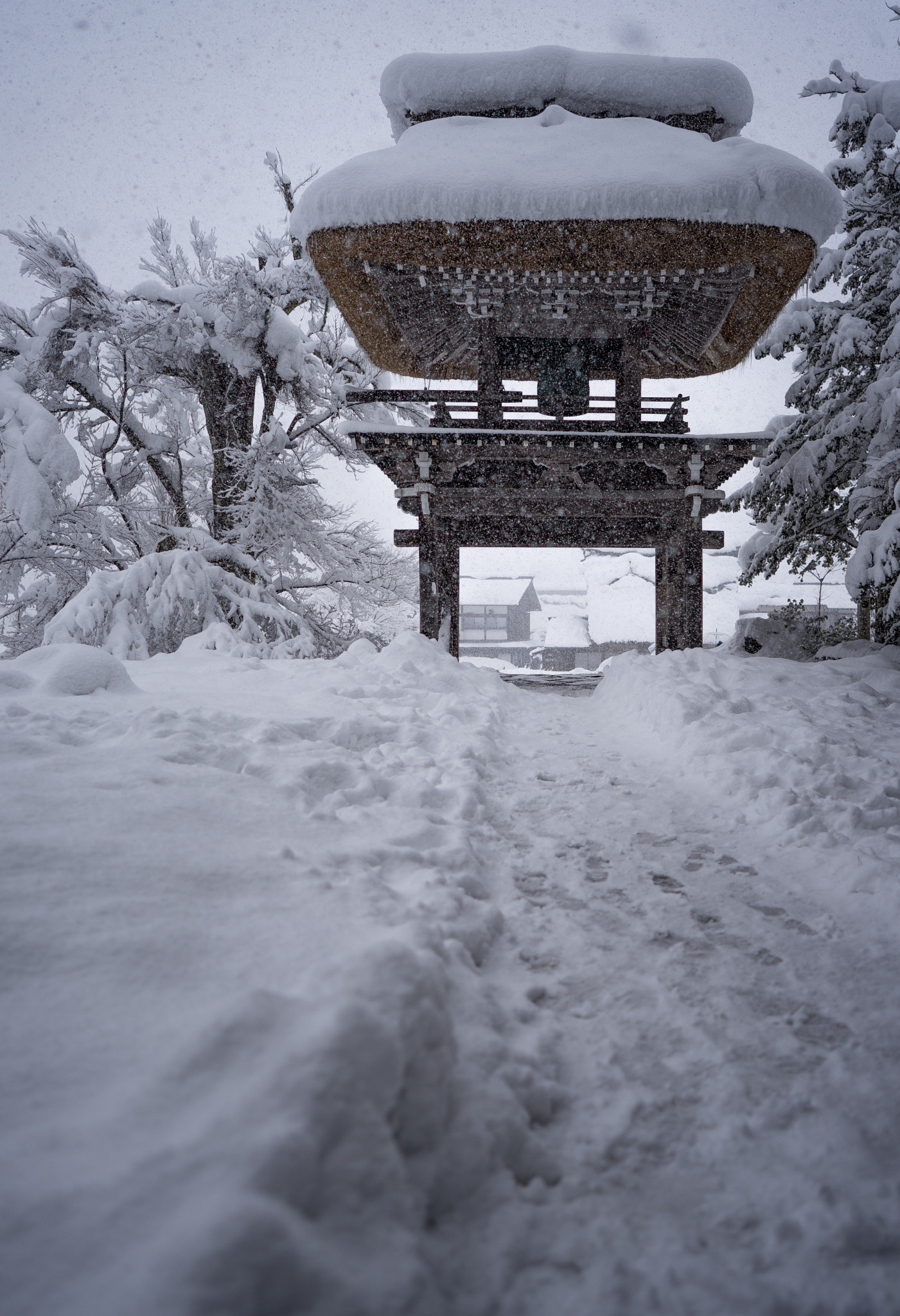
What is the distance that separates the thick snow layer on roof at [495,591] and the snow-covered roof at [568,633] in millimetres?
3009

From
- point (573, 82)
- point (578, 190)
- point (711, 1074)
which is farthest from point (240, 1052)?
point (573, 82)

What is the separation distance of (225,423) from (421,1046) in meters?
12.1

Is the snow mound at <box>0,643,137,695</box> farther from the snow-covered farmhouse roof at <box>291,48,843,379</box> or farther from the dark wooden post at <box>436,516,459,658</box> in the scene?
the dark wooden post at <box>436,516,459,658</box>

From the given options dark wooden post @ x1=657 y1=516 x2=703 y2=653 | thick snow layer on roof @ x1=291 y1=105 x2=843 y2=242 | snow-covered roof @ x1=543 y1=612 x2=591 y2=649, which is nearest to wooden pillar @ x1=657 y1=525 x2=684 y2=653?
dark wooden post @ x1=657 y1=516 x2=703 y2=653

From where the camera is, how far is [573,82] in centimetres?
827

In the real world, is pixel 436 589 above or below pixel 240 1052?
above

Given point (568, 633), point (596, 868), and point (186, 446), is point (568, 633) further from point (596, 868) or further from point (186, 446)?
point (596, 868)

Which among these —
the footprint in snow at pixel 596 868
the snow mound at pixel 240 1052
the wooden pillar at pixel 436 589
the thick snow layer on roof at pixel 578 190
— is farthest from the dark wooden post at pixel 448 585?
the snow mound at pixel 240 1052

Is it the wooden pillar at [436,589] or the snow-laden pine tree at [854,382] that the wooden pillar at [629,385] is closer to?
the snow-laden pine tree at [854,382]

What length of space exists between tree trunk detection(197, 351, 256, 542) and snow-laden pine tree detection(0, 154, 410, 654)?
0.10 ft

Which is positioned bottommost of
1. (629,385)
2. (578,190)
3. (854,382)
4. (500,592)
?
(500,592)

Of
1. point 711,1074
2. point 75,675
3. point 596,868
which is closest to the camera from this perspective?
point 711,1074

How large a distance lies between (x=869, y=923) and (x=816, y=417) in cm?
810

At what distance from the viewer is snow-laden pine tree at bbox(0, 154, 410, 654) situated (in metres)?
9.77
